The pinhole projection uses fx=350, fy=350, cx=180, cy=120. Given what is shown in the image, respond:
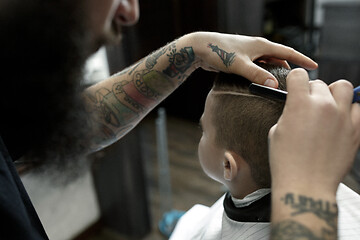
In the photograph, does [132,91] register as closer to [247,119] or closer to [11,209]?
[247,119]

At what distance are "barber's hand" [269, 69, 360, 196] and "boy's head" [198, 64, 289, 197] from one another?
0.28m

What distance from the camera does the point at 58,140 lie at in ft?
3.00

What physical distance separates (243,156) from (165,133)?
204cm

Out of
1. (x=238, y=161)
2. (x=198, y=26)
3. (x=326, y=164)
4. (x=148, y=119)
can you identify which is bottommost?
Answer: (x=148, y=119)

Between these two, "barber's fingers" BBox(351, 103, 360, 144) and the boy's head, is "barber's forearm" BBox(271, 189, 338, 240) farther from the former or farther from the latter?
the boy's head

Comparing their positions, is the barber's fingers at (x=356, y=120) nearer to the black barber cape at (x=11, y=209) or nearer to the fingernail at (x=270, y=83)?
the fingernail at (x=270, y=83)

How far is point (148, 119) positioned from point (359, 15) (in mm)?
2428

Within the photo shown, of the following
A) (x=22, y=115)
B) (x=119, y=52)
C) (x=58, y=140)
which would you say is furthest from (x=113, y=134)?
(x=119, y=52)

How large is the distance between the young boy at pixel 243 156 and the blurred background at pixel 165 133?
44cm

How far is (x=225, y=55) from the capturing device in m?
0.89

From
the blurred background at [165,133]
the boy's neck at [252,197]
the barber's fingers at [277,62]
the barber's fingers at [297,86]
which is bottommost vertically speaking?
the blurred background at [165,133]

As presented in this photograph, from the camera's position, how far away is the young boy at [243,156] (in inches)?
35.1

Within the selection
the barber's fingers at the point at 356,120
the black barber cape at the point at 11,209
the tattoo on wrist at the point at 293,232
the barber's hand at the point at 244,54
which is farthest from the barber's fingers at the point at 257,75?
the black barber cape at the point at 11,209

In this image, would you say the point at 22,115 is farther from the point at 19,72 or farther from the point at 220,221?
the point at 220,221
